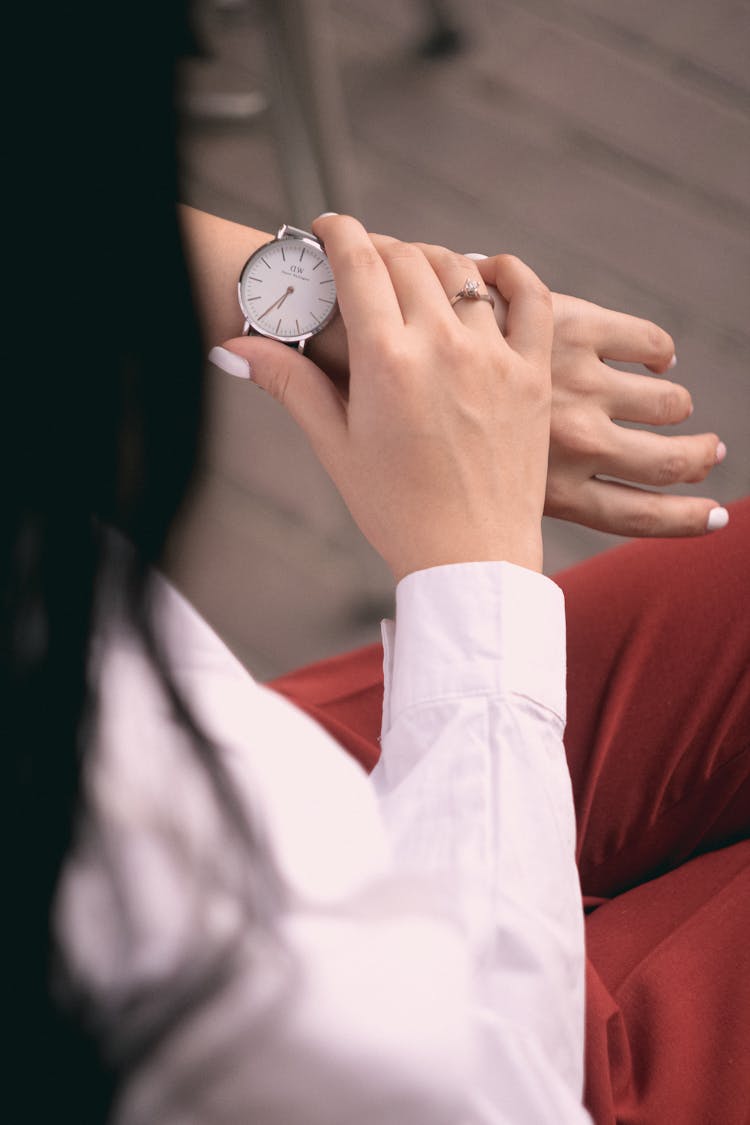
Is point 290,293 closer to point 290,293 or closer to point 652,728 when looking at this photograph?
point 290,293

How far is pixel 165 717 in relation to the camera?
410mm

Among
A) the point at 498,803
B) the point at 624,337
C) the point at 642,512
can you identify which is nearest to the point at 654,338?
the point at 624,337

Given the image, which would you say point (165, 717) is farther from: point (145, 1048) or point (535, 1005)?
point (535, 1005)

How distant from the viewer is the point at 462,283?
699 mm

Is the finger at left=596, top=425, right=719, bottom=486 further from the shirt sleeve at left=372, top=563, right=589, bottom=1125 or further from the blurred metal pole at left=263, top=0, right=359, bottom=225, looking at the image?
the blurred metal pole at left=263, top=0, right=359, bottom=225

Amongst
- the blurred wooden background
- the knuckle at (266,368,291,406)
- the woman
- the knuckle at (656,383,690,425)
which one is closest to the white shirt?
the woman

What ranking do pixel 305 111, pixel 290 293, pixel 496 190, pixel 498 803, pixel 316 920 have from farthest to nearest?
1. pixel 496 190
2. pixel 305 111
3. pixel 290 293
4. pixel 498 803
5. pixel 316 920

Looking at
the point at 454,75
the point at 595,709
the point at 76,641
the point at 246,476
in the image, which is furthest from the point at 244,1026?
the point at 454,75

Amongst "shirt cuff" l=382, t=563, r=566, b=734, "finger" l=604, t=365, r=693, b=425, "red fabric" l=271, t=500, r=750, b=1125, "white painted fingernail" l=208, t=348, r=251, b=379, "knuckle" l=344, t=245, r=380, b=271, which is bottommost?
"red fabric" l=271, t=500, r=750, b=1125

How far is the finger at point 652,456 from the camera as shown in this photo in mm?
759

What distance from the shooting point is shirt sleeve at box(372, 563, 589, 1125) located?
0.47 metres

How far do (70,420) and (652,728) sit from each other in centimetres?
48

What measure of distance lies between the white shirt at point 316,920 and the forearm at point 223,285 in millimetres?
342

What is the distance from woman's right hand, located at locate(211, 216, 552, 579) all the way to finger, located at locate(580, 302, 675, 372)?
0.36ft
